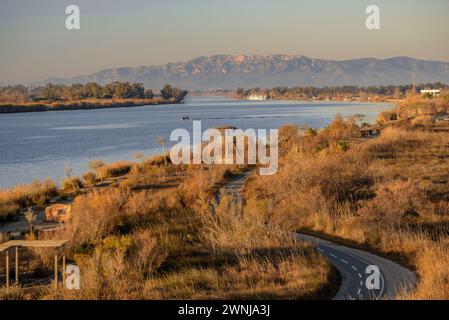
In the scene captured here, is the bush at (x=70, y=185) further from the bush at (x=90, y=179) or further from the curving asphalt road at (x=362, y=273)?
the curving asphalt road at (x=362, y=273)

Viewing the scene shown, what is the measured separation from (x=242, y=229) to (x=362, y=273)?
13.1 ft

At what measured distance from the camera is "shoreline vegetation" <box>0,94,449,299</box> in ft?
48.8

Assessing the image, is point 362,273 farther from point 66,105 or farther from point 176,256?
point 66,105

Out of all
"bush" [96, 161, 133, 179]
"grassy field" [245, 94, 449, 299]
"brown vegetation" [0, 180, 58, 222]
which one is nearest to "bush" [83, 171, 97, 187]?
"bush" [96, 161, 133, 179]

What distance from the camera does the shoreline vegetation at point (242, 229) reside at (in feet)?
48.8

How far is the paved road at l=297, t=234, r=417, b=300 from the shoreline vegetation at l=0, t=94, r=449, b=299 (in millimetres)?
381

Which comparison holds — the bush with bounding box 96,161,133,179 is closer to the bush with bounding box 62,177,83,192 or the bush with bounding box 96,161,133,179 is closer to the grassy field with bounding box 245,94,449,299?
the bush with bounding box 62,177,83,192

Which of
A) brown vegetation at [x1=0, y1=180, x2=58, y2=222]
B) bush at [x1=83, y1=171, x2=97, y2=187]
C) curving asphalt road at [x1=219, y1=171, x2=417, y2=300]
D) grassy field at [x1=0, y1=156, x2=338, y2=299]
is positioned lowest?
bush at [x1=83, y1=171, x2=97, y2=187]

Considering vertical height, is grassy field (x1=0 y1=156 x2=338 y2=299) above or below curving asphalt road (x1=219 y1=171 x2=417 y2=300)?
above

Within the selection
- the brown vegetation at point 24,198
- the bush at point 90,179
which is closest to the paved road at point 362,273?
the brown vegetation at point 24,198

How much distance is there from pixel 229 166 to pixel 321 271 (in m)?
24.7

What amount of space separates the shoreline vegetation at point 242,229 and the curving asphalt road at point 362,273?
1.22 ft

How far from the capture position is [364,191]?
2850cm
